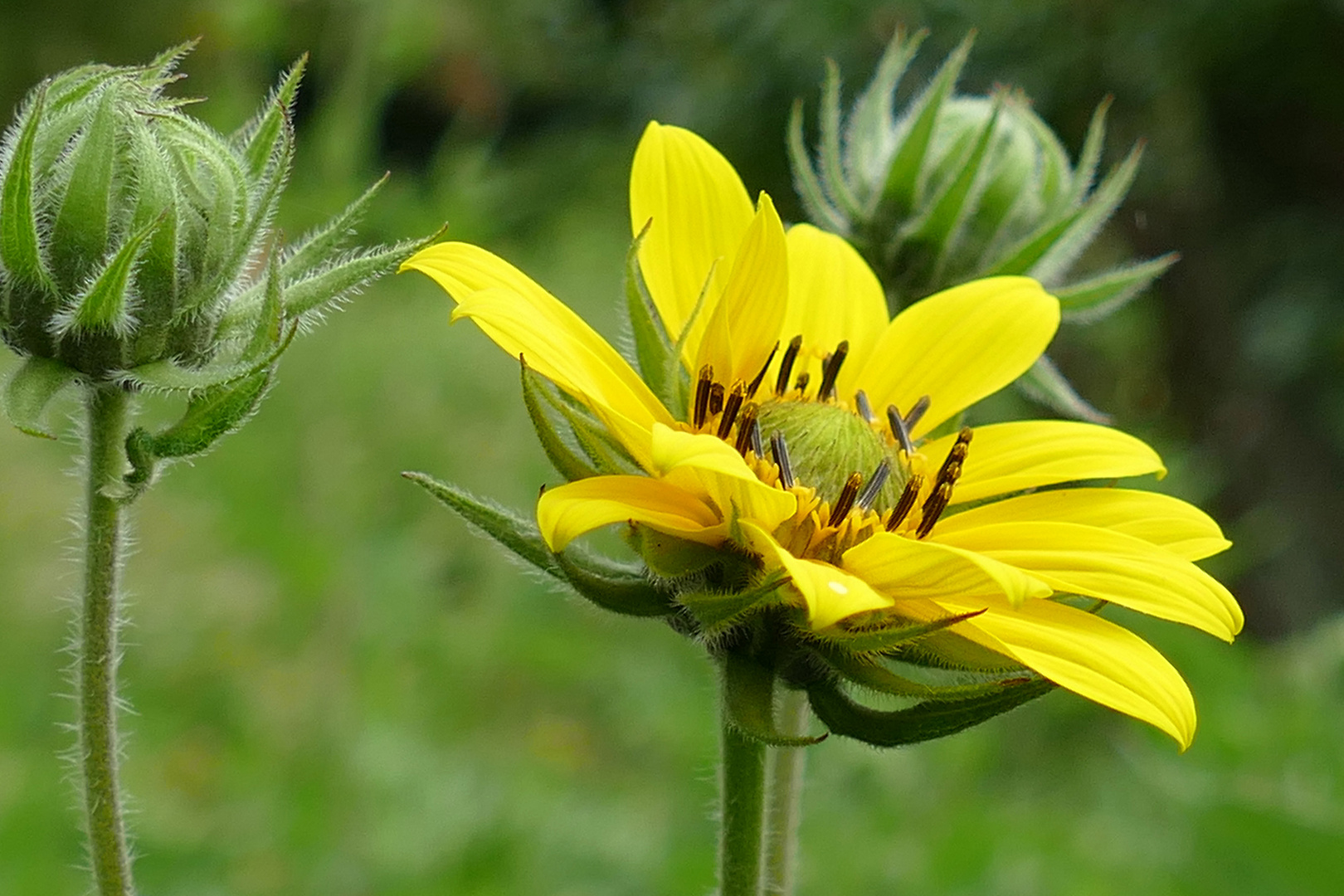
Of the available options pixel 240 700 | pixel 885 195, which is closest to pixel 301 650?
pixel 240 700

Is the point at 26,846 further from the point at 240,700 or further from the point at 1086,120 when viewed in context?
the point at 1086,120

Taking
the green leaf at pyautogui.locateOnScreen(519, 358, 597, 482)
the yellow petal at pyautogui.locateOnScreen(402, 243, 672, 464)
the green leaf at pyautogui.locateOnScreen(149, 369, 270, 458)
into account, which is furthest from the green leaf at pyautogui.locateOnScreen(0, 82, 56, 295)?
the green leaf at pyautogui.locateOnScreen(519, 358, 597, 482)

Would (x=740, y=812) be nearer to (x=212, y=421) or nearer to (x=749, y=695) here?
(x=749, y=695)

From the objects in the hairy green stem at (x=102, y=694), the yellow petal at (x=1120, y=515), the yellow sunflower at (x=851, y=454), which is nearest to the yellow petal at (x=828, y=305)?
the yellow sunflower at (x=851, y=454)

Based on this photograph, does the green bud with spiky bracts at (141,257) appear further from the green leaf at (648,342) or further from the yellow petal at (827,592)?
the yellow petal at (827,592)

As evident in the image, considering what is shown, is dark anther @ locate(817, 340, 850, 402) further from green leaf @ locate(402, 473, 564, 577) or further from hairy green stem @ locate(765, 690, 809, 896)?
green leaf @ locate(402, 473, 564, 577)
